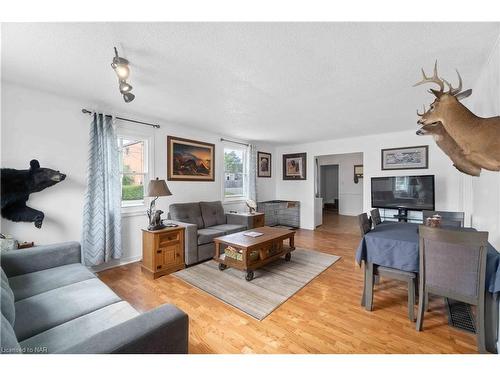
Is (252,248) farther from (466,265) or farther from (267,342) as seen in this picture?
(466,265)

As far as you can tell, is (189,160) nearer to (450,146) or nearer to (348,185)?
(450,146)

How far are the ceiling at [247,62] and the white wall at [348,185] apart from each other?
194 inches

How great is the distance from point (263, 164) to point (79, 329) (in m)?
5.34

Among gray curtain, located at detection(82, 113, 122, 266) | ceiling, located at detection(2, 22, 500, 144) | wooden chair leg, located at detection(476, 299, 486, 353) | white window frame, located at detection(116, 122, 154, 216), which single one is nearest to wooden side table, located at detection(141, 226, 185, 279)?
gray curtain, located at detection(82, 113, 122, 266)

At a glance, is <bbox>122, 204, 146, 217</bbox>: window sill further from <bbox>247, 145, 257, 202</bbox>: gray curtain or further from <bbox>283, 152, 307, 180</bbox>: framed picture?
<bbox>283, 152, 307, 180</bbox>: framed picture

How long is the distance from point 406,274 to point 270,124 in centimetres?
299

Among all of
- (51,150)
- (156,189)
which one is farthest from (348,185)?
(51,150)

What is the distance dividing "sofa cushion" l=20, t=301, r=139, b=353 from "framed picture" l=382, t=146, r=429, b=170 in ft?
16.6

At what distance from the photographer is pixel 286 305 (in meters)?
2.20

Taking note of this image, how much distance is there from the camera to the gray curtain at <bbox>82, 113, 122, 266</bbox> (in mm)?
2887

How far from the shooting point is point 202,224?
3.90 meters

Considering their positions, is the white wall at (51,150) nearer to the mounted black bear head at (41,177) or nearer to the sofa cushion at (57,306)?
the mounted black bear head at (41,177)

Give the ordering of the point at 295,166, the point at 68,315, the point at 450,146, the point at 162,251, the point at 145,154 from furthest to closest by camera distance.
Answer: the point at 295,166 → the point at 145,154 → the point at 162,251 → the point at 450,146 → the point at 68,315
